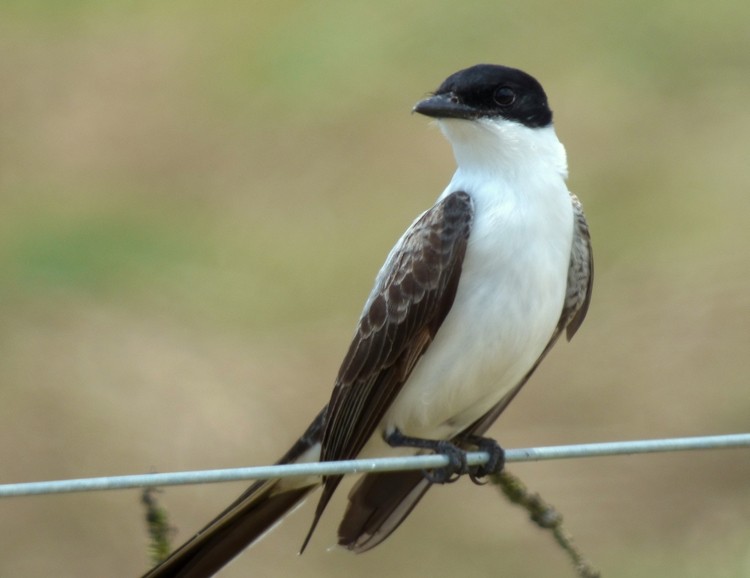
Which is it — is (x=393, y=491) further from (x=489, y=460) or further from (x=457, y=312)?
(x=457, y=312)

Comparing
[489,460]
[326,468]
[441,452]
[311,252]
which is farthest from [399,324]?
[311,252]

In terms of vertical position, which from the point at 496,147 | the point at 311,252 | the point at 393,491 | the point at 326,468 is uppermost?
the point at 496,147

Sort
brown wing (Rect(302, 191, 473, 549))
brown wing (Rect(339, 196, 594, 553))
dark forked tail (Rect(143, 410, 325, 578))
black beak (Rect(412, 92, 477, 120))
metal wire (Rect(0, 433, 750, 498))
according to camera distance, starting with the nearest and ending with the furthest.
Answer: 1. metal wire (Rect(0, 433, 750, 498))
2. dark forked tail (Rect(143, 410, 325, 578))
3. brown wing (Rect(302, 191, 473, 549))
4. black beak (Rect(412, 92, 477, 120))
5. brown wing (Rect(339, 196, 594, 553))

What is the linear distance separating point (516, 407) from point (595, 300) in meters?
1.47

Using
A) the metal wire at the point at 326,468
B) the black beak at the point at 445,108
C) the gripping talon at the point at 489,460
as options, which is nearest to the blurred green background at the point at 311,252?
the gripping talon at the point at 489,460

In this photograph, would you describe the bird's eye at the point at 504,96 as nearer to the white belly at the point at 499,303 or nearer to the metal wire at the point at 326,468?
the white belly at the point at 499,303

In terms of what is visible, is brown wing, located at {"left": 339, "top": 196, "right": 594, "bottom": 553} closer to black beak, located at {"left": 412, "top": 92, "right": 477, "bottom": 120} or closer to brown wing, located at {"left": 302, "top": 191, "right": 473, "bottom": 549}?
brown wing, located at {"left": 302, "top": 191, "right": 473, "bottom": 549}

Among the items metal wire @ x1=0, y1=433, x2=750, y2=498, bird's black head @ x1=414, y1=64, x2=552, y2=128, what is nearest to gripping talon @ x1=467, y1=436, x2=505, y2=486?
metal wire @ x1=0, y1=433, x2=750, y2=498

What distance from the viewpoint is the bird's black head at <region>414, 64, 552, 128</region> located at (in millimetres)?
6176

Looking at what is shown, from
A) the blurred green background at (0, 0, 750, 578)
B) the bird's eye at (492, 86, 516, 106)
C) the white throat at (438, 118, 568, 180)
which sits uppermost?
the bird's eye at (492, 86, 516, 106)

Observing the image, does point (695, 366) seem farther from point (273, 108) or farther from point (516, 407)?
point (273, 108)

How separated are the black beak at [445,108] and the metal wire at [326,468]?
1328 mm

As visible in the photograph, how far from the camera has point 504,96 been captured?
6.28 metres

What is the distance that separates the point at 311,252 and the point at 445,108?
6806mm
